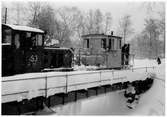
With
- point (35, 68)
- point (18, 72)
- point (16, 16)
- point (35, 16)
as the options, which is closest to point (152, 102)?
point (35, 68)

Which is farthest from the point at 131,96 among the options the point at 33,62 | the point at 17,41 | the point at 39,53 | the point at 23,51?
the point at 17,41

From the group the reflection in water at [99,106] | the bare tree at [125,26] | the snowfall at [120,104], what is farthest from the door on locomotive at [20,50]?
the bare tree at [125,26]

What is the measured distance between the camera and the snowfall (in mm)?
12020

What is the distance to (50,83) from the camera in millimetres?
9305

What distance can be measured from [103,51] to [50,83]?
9.20m

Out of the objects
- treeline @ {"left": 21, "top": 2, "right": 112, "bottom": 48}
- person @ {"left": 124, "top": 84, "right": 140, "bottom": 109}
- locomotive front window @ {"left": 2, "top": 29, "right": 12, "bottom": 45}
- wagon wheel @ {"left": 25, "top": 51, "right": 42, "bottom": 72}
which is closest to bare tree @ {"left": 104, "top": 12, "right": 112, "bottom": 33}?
treeline @ {"left": 21, "top": 2, "right": 112, "bottom": 48}

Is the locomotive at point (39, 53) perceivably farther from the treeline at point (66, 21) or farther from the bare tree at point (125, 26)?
the bare tree at point (125, 26)

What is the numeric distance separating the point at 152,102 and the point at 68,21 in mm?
23883

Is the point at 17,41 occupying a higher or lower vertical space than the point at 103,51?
higher

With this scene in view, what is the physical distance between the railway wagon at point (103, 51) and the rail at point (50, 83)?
4376mm

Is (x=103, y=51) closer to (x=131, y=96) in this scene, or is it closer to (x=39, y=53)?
(x=131, y=96)

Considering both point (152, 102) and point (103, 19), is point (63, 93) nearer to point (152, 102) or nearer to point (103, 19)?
point (152, 102)

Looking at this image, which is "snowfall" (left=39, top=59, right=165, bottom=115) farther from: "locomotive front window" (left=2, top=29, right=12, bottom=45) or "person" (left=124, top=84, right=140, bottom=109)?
"locomotive front window" (left=2, top=29, right=12, bottom=45)

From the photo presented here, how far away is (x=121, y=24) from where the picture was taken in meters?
40.1
